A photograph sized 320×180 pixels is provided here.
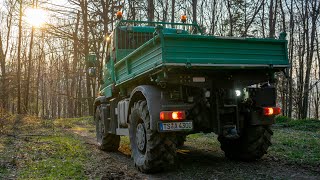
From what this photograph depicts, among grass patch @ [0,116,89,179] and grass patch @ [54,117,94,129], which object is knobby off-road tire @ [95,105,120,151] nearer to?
grass patch @ [0,116,89,179]

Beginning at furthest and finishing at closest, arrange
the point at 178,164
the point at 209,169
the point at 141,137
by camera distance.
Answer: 1. the point at 178,164
2. the point at 141,137
3. the point at 209,169

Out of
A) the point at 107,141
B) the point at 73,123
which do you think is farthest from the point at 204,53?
the point at 73,123

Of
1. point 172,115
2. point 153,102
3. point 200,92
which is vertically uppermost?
point 200,92

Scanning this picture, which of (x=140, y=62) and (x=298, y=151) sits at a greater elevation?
(x=140, y=62)

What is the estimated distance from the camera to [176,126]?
5.61 m

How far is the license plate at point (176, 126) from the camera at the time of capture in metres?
5.55

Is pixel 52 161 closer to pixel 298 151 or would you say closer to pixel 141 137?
pixel 141 137

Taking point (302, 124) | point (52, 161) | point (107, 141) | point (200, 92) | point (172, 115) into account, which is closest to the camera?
point (172, 115)

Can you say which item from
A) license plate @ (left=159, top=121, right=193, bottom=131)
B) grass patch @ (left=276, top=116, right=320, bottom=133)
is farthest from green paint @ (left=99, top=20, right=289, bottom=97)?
grass patch @ (left=276, top=116, right=320, bottom=133)

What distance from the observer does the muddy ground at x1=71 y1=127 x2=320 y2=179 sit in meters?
5.66

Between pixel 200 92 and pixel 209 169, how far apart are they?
1.41 metres

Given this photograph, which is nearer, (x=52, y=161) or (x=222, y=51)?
(x=222, y=51)

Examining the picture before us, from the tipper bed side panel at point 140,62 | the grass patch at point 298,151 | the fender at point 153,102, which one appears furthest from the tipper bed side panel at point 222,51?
the grass patch at point 298,151

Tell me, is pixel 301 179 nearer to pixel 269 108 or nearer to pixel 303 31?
pixel 269 108
